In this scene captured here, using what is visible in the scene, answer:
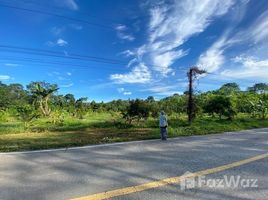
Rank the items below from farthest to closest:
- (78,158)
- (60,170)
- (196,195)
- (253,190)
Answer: (78,158) → (60,170) → (253,190) → (196,195)

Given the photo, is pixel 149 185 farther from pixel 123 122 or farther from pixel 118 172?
pixel 123 122

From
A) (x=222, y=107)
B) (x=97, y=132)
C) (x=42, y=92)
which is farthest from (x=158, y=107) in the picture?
(x=42, y=92)

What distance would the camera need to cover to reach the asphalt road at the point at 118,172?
5.18 metres

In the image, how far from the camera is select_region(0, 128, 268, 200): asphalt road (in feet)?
17.0

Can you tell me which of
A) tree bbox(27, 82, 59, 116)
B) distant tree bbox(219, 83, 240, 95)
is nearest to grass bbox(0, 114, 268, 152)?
tree bbox(27, 82, 59, 116)

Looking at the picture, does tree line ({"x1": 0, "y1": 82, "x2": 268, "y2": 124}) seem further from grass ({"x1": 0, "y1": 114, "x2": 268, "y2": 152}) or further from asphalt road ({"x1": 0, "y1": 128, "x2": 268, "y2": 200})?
asphalt road ({"x1": 0, "y1": 128, "x2": 268, "y2": 200})

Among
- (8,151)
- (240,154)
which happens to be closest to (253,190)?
(240,154)

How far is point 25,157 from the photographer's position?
916 centimetres

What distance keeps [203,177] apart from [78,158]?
418 cm

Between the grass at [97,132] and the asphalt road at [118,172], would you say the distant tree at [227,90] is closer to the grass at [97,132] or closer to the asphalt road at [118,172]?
the grass at [97,132]

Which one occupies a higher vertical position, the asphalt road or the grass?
the grass

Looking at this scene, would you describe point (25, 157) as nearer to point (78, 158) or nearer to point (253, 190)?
point (78, 158)

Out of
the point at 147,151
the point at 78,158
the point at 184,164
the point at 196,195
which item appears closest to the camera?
the point at 196,195

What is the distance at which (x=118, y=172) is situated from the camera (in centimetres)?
673
